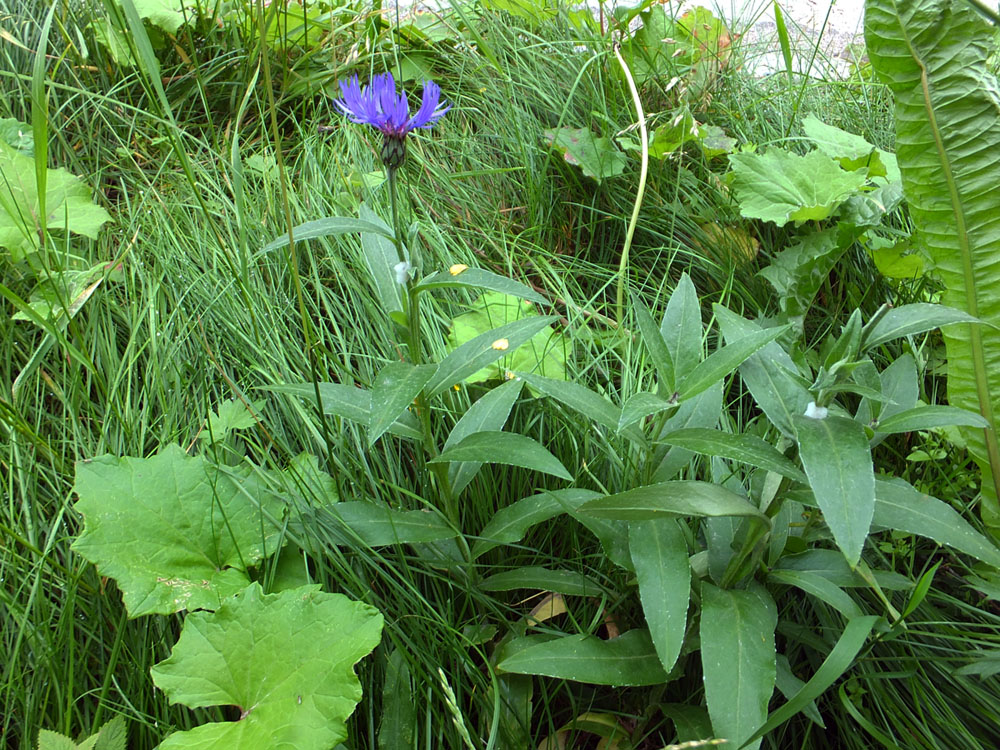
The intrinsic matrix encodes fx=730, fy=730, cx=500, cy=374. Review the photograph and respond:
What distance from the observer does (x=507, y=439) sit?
1.12m

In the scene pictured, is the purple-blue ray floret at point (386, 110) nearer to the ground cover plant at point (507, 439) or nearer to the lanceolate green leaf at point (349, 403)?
the ground cover plant at point (507, 439)

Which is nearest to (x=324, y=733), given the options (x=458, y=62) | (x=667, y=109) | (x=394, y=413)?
(x=394, y=413)

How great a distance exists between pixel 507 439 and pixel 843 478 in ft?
1.56

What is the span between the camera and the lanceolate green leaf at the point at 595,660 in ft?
3.39

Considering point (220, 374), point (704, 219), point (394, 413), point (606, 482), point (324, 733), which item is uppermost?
point (704, 219)

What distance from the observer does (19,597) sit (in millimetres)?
1224

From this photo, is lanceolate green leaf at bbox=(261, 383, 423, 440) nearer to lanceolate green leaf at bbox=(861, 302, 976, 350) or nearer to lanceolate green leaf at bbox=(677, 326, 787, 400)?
lanceolate green leaf at bbox=(677, 326, 787, 400)

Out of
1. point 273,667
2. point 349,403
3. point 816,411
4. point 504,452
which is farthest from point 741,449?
point 273,667

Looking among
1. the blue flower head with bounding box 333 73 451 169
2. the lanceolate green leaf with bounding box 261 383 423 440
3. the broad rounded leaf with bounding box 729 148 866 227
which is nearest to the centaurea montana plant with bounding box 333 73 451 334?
the blue flower head with bounding box 333 73 451 169

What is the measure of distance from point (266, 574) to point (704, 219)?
136cm

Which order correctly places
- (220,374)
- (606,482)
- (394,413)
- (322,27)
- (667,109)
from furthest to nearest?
(322,27) → (667,109) → (220,374) → (606,482) → (394,413)

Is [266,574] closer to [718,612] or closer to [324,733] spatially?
[324,733]

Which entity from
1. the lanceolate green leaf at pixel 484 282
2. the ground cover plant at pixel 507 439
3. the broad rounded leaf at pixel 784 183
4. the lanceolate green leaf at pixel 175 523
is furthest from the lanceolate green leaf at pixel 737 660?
the broad rounded leaf at pixel 784 183

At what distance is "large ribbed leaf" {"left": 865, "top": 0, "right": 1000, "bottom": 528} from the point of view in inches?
48.8
